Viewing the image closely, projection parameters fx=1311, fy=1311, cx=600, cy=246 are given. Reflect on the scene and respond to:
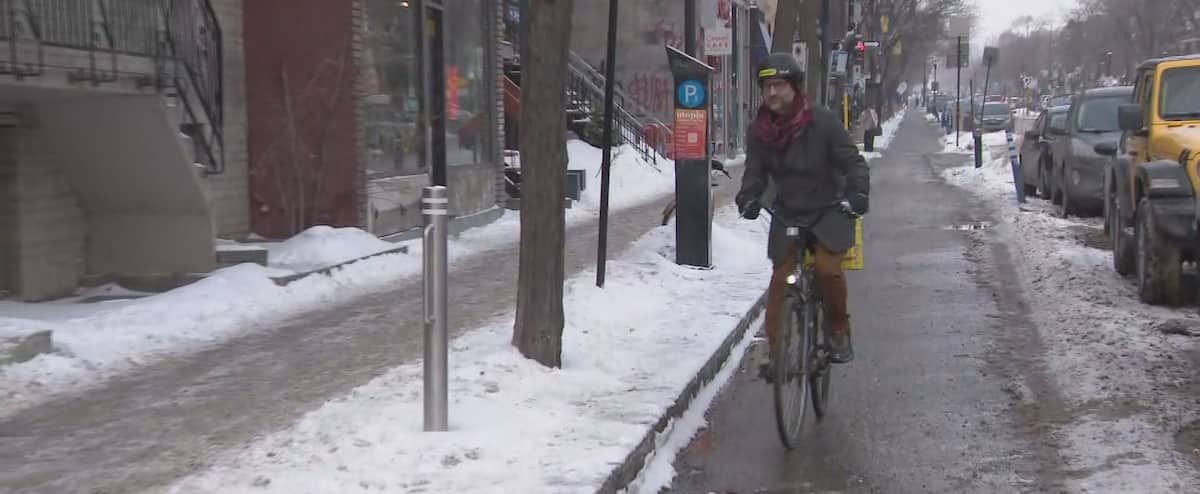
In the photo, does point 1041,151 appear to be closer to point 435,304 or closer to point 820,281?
point 820,281

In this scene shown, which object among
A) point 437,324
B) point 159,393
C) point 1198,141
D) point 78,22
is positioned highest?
point 78,22

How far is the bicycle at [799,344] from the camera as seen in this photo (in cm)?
639

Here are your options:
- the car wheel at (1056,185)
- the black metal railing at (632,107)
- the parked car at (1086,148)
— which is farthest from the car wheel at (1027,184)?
the black metal railing at (632,107)

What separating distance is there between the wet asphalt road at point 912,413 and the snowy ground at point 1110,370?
0.19m

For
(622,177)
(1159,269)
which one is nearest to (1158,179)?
(1159,269)

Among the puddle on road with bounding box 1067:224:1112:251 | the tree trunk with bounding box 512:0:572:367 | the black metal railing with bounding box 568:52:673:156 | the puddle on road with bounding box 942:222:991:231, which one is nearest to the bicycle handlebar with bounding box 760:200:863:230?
the tree trunk with bounding box 512:0:572:367

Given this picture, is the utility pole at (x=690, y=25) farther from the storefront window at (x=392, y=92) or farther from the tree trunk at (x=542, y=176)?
the tree trunk at (x=542, y=176)

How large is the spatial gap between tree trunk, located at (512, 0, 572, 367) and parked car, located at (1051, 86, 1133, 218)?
12.1 meters

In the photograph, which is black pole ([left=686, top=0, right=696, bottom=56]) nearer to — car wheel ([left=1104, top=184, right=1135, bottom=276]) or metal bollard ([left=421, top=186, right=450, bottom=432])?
car wheel ([left=1104, top=184, right=1135, bottom=276])

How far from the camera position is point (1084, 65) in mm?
86062

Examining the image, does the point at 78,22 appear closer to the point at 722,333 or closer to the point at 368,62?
the point at 368,62

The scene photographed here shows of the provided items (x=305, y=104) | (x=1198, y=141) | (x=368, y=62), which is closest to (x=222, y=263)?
(x=305, y=104)

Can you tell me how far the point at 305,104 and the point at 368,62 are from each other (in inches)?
37.1

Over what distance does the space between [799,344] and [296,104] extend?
7923 mm
